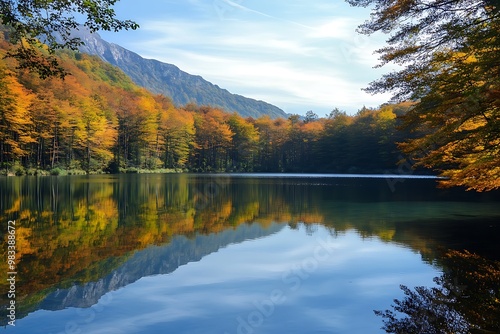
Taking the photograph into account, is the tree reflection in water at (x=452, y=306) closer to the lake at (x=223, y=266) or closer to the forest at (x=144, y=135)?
the lake at (x=223, y=266)

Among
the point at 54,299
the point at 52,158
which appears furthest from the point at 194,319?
the point at 52,158

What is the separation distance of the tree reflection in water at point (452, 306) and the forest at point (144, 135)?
1117 inches

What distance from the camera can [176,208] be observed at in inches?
737

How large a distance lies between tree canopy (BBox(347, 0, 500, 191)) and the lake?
264cm

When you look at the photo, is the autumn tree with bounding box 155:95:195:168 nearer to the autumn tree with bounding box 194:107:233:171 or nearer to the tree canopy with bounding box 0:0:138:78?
the autumn tree with bounding box 194:107:233:171

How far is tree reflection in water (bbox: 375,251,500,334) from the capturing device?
533 centimetres

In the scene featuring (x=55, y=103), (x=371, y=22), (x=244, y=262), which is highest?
(x=55, y=103)

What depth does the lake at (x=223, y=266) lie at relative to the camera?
5809 millimetres

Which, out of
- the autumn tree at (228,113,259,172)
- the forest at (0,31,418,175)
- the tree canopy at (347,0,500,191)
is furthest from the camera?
the autumn tree at (228,113,259,172)

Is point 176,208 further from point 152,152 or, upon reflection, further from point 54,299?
point 152,152

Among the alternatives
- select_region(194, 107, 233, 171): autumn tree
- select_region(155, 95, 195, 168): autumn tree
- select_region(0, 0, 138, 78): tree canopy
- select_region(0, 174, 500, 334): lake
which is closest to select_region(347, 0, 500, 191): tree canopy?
select_region(0, 174, 500, 334): lake

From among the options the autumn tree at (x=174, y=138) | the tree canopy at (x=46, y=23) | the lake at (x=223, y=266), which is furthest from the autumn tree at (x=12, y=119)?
the tree canopy at (x=46, y=23)

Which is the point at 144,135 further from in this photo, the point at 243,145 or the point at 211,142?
the point at 243,145

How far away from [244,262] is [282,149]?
80.6m
